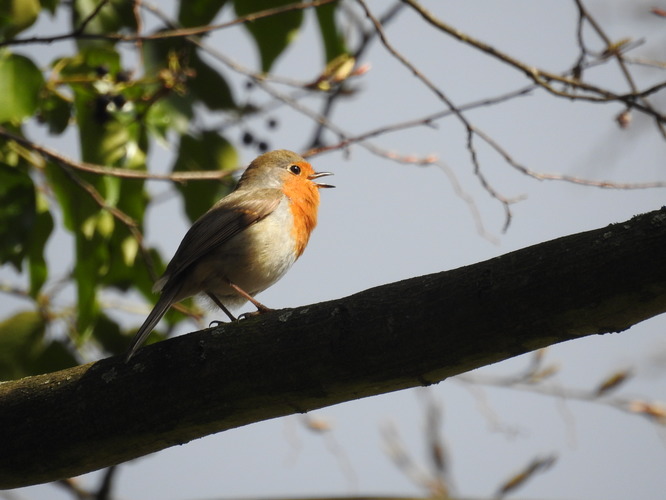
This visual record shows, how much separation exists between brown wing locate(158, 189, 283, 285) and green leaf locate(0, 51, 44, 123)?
1209mm

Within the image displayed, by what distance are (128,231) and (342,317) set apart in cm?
225

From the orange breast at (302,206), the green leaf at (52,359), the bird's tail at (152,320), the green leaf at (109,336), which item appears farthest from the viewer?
the orange breast at (302,206)

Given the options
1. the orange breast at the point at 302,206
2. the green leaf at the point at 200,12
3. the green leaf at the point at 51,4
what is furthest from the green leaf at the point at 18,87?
the orange breast at the point at 302,206

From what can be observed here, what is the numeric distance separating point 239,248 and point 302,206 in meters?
0.73

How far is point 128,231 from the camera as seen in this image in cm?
477

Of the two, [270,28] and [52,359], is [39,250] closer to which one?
[52,359]

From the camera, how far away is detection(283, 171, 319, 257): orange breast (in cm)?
541

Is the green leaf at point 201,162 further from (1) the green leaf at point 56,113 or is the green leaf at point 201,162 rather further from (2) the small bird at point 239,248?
(1) the green leaf at point 56,113

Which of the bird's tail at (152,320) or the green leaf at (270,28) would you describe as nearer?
the bird's tail at (152,320)

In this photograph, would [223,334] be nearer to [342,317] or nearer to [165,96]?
[342,317]

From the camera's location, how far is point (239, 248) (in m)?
5.03

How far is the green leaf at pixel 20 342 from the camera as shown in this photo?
4598 millimetres

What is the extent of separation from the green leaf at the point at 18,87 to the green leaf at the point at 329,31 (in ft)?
5.68

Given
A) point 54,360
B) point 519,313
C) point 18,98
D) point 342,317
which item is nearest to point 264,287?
point 54,360
